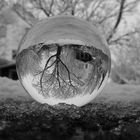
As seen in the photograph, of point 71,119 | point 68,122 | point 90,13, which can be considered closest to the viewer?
point 68,122

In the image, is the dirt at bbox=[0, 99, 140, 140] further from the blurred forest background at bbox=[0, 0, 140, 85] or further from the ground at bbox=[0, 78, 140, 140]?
the blurred forest background at bbox=[0, 0, 140, 85]

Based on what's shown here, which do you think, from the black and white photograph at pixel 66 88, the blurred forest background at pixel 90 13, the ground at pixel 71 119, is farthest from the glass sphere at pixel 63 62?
the blurred forest background at pixel 90 13

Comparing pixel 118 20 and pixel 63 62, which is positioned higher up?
pixel 118 20

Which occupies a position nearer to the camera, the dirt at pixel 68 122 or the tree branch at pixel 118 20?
the dirt at pixel 68 122

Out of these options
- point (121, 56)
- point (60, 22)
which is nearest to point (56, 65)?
point (60, 22)

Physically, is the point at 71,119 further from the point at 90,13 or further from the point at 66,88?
the point at 90,13

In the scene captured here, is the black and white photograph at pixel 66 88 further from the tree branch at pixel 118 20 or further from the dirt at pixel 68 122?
the tree branch at pixel 118 20

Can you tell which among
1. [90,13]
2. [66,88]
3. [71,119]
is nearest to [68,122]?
[71,119]
